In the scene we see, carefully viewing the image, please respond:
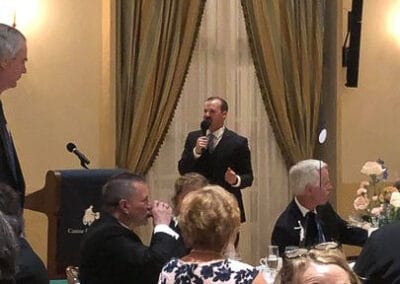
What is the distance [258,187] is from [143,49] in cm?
157

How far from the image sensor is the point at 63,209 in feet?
15.6

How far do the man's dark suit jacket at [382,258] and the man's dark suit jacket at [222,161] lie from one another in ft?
8.68

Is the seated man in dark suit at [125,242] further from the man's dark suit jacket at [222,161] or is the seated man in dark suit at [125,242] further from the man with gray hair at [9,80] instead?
the man's dark suit jacket at [222,161]

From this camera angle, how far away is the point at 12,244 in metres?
2.19

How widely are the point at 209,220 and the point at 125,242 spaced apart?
454mm

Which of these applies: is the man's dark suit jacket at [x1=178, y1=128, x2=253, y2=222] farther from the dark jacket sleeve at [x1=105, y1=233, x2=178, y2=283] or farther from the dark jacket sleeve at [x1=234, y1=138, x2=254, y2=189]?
the dark jacket sleeve at [x1=105, y1=233, x2=178, y2=283]

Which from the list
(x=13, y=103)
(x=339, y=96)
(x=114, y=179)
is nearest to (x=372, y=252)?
(x=114, y=179)

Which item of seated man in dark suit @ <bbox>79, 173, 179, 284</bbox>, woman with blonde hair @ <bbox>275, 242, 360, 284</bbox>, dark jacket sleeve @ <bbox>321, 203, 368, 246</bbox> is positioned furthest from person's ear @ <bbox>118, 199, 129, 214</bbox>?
dark jacket sleeve @ <bbox>321, 203, 368, 246</bbox>

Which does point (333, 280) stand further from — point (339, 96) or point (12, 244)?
point (339, 96)

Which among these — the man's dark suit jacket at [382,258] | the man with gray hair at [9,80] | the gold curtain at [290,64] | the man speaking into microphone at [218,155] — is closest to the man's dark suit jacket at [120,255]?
the man with gray hair at [9,80]

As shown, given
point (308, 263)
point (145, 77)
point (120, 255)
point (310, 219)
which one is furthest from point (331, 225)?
point (308, 263)

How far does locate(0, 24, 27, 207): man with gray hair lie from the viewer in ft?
9.72

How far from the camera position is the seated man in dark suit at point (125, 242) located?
3.22 metres

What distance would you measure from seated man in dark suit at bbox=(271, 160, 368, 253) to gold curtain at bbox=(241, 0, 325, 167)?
7.77 ft
